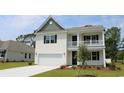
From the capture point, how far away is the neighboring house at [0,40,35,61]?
41812 mm

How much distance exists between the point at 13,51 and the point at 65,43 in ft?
62.9

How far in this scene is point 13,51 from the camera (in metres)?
43.7

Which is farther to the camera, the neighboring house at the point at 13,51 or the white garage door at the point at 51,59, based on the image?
the neighboring house at the point at 13,51

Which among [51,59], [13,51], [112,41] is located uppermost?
[112,41]

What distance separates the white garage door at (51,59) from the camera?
29.6 metres

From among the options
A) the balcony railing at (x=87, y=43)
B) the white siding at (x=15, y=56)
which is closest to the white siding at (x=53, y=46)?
the balcony railing at (x=87, y=43)

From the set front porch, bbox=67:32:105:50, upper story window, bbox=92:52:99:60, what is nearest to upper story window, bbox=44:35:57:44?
front porch, bbox=67:32:105:50

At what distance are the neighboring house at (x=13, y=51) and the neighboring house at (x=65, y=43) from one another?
13571 millimetres

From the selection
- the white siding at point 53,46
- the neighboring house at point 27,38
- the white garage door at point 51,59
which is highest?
the neighboring house at point 27,38

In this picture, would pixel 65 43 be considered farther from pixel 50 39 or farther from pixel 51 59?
pixel 51 59

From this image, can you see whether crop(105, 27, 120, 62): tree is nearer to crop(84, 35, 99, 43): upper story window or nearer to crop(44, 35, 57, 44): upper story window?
crop(84, 35, 99, 43): upper story window

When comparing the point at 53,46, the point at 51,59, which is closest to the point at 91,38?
the point at 53,46

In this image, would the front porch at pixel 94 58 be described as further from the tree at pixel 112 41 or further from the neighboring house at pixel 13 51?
the neighboring house at pixel 13 51

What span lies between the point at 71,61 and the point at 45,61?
15.1 ft
